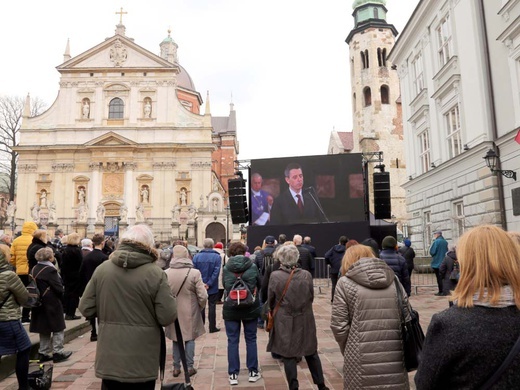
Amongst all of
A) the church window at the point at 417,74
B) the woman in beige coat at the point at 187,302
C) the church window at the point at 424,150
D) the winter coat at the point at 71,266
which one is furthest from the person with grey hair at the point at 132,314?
the church window at the point at 417,74

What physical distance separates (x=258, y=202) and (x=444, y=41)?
33.6 ft

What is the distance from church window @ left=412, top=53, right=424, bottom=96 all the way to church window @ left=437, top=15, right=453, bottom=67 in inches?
75.3

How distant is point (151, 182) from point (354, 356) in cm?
3835

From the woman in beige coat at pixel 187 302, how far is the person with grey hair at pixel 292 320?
3.98 feet

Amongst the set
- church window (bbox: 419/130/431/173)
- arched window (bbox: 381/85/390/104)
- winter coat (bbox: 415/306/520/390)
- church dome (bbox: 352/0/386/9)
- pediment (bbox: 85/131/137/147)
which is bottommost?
winter coat (bbox: 415/306/520/390)

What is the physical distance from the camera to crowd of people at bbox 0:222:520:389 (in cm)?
180

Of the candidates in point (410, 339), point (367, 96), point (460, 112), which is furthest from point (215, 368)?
point (367, 96)

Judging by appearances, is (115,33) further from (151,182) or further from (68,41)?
(151,182)

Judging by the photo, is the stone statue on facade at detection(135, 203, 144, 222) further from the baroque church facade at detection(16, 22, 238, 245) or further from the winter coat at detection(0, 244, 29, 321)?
the winter coat at detection(0, 244, 29, 321)

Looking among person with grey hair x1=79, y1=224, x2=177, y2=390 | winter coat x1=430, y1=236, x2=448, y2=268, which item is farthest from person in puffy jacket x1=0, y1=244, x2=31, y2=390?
winter coat x1=430, y1=236, x2=448, y2=268

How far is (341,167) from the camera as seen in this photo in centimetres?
1925

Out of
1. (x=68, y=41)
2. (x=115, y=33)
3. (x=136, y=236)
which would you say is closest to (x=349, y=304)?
(x=136, y=236)

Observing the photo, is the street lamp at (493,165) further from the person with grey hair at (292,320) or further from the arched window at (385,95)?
the arched window at (385,95)

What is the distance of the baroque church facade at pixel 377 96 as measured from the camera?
122 feet
